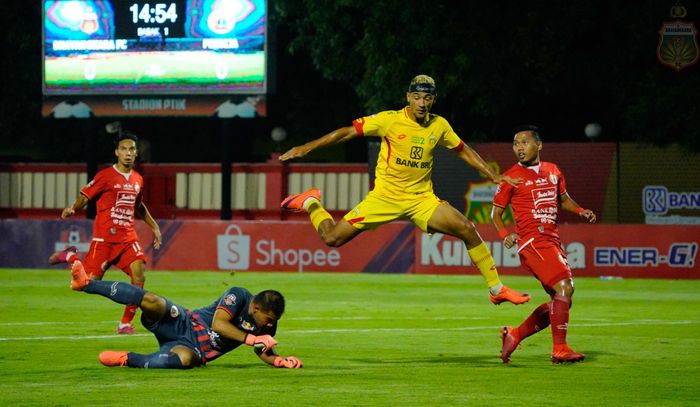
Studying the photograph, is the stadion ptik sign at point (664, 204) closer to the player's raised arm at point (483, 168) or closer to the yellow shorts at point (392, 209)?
the player's raised arm at point (483, 168)

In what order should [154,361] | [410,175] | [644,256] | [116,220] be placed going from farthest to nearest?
[644,256] < [116,220] < [410,175] < [154,361]

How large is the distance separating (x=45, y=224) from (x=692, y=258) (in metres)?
14.8

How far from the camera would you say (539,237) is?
1346cm

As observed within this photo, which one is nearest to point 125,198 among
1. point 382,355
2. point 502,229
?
Answer: point 382,355

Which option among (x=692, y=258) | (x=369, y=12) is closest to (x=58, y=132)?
(x=369, y=12)

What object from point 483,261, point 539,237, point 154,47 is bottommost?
point 483,261

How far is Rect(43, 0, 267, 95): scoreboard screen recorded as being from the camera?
111ft

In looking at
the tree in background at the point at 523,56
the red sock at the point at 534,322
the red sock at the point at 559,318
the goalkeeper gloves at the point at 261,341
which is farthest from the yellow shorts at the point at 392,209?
the tree in background at the point at 523,56

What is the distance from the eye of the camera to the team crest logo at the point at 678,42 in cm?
3806

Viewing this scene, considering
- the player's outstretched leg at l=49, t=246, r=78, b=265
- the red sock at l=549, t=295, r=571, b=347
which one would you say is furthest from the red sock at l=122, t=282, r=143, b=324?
the red sock at l=549, t=295, r=571, b=347

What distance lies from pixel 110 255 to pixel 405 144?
4.44 metres

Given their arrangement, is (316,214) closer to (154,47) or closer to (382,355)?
(382,355)

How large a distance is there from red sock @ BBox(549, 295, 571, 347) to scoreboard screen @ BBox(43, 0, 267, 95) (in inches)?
845

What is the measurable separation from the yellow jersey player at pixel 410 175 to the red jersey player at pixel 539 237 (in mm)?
362
